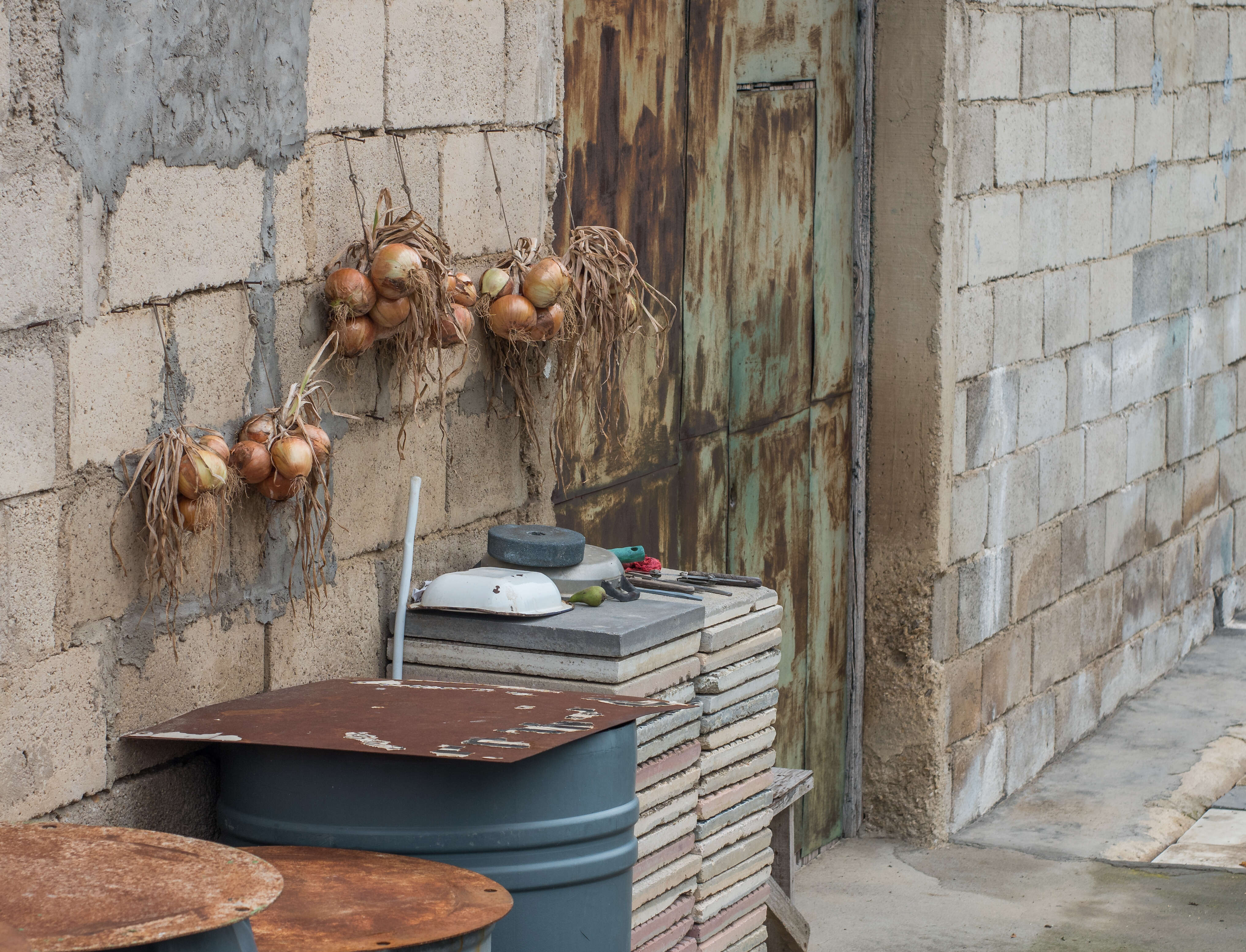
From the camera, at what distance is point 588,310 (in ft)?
11.8

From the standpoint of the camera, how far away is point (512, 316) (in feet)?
11.3

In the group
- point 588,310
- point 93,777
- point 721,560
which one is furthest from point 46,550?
point 721,560

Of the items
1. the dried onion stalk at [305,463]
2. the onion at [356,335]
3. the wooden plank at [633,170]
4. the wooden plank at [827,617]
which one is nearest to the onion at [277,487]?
the dried onion stalk at [305,463]

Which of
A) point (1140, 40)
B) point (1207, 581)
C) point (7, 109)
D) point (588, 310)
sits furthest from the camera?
point (1207, 581)

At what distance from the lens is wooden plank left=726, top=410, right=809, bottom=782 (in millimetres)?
4875

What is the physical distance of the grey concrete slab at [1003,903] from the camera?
4.70m

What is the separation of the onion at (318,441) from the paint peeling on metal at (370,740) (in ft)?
1.71

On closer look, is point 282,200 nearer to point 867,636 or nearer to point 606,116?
point 606,116

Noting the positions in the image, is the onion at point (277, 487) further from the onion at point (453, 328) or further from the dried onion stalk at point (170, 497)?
the onion at point (453, 328)

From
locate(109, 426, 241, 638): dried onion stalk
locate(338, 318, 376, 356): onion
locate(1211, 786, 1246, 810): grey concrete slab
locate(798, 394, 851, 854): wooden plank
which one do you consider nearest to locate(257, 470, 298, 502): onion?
locate(109, 426, 241, 638): dried onion stalk

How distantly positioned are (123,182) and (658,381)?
1.94 metres

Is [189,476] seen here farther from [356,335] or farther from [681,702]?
[681,702]

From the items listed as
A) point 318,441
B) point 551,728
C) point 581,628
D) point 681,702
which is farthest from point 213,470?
point 681,702

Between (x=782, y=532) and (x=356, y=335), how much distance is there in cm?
223
